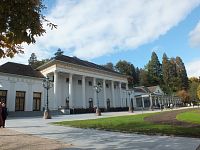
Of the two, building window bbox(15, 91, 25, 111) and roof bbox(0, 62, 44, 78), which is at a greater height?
roof bbox(0, 62, 44, 78)

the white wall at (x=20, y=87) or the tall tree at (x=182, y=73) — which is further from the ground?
the tall tree at (x=182, y=73)

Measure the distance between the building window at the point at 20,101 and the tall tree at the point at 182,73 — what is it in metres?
83.7

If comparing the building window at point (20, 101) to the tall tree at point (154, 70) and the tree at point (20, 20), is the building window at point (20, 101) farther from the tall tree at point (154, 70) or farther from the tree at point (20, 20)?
the tall tree at point (154, 70)

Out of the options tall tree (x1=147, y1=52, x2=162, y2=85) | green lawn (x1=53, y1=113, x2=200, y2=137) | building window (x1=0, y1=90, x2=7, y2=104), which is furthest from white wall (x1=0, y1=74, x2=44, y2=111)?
tall tree (x1=147, y1=52, x2=162, y2=85)

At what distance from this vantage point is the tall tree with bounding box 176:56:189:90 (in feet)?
377

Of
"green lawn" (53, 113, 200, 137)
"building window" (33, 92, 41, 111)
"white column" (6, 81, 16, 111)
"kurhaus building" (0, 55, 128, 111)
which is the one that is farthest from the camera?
"building window" (33, 92, 41, 111)

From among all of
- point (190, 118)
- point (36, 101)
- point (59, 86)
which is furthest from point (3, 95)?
point (190, 118)

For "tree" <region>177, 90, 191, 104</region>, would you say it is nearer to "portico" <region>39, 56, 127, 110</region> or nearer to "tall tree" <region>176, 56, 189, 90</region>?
"tall tree" <region>176, 56, 189, 90</region>

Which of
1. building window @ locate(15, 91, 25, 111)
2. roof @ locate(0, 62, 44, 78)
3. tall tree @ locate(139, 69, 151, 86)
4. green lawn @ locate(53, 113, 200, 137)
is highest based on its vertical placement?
tall tree @ locate(139, 69, 151, 86)

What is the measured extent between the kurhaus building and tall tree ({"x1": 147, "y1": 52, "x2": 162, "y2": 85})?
4827 centimetres

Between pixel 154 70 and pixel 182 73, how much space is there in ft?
40.4

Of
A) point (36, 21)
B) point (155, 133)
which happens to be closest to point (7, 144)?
point (36, 21)

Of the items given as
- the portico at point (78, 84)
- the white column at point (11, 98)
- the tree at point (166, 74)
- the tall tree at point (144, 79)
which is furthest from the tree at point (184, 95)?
the white column at point (11, 98)

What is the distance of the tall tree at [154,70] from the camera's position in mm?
118500
